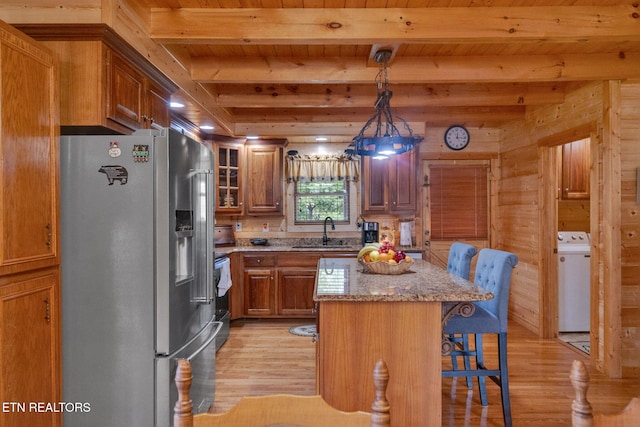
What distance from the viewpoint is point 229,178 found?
531 centimetres

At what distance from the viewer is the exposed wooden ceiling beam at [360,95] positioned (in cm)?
429

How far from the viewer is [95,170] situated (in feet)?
7.14

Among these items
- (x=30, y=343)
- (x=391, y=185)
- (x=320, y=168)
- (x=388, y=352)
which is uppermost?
(x=320, y=168)

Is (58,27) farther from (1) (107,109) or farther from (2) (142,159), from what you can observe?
(2) (142,159)

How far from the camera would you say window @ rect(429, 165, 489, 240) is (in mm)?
5750

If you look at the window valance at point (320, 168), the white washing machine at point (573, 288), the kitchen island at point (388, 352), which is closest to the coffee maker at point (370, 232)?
the window valance at point (320, 168)

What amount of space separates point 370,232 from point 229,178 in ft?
6.36

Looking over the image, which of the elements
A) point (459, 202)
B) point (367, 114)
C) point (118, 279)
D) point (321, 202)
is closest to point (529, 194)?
point (459, 202)

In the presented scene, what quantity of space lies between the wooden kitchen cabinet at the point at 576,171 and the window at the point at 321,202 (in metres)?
2.71

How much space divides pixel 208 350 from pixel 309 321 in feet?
8.17

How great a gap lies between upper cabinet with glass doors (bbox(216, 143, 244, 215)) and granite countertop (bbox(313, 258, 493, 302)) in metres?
2.59

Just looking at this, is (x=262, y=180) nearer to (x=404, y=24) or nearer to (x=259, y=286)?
(x=259, y=286)

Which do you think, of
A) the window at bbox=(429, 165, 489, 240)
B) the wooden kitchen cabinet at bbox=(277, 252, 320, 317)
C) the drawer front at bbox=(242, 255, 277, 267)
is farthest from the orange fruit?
the window at bbox=(429, 165, 489, 240)

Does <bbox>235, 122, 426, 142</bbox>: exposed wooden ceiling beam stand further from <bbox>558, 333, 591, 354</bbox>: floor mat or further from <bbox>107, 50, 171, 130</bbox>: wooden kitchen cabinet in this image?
<bbox>558, 333, 591, 354</bbox>: floor mat
